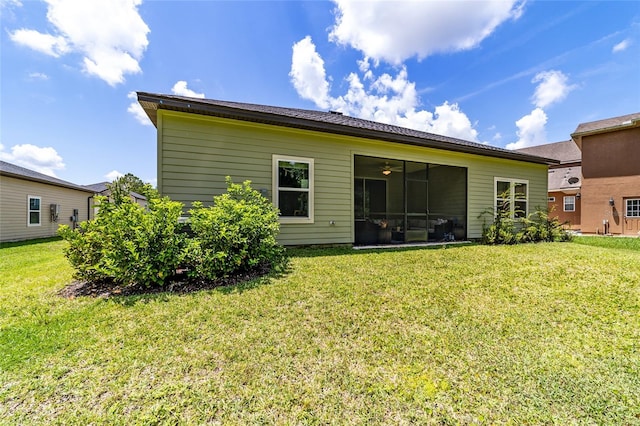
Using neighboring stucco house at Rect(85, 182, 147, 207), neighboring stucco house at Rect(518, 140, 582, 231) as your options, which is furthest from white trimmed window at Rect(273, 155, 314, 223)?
neighboring stucco house at Rect(518, 140, 582, 231)

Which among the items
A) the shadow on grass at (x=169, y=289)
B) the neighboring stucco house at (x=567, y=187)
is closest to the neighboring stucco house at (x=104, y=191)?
the shadow on grass at (x=169, y=289)

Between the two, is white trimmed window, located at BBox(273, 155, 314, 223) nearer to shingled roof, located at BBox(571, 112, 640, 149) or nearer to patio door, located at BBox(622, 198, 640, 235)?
shingled roof, located at BBox(571, 112, 640, 149)

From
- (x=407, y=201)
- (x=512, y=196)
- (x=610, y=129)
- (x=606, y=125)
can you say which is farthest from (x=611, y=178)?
(x=407, y=201)

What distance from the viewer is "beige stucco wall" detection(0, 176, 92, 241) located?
33.9 ft

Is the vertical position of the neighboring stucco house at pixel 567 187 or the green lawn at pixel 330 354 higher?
the neighboring stucco house at pixel 567 187

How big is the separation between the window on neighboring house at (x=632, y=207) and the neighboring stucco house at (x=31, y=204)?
93.4 feet

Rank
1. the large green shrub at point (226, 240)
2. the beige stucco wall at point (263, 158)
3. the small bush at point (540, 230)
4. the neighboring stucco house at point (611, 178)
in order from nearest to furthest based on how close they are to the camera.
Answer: the large green shrub at point (226, 240)
the beige stucco wall at point (263, 158)
the small bush at point (540, 230)
the neighboring stucco house at point (611, 178)

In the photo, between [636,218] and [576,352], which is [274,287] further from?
[636,218]

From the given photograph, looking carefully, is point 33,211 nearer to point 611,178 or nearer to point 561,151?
point 611,178

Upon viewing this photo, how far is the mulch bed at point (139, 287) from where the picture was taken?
370 centimetres

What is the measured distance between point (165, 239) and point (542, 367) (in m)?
4.67

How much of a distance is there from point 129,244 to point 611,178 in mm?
21032

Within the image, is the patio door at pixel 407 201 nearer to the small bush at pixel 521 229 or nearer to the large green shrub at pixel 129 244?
the small bush at pixel 521 229

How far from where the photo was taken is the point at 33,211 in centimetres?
1188
